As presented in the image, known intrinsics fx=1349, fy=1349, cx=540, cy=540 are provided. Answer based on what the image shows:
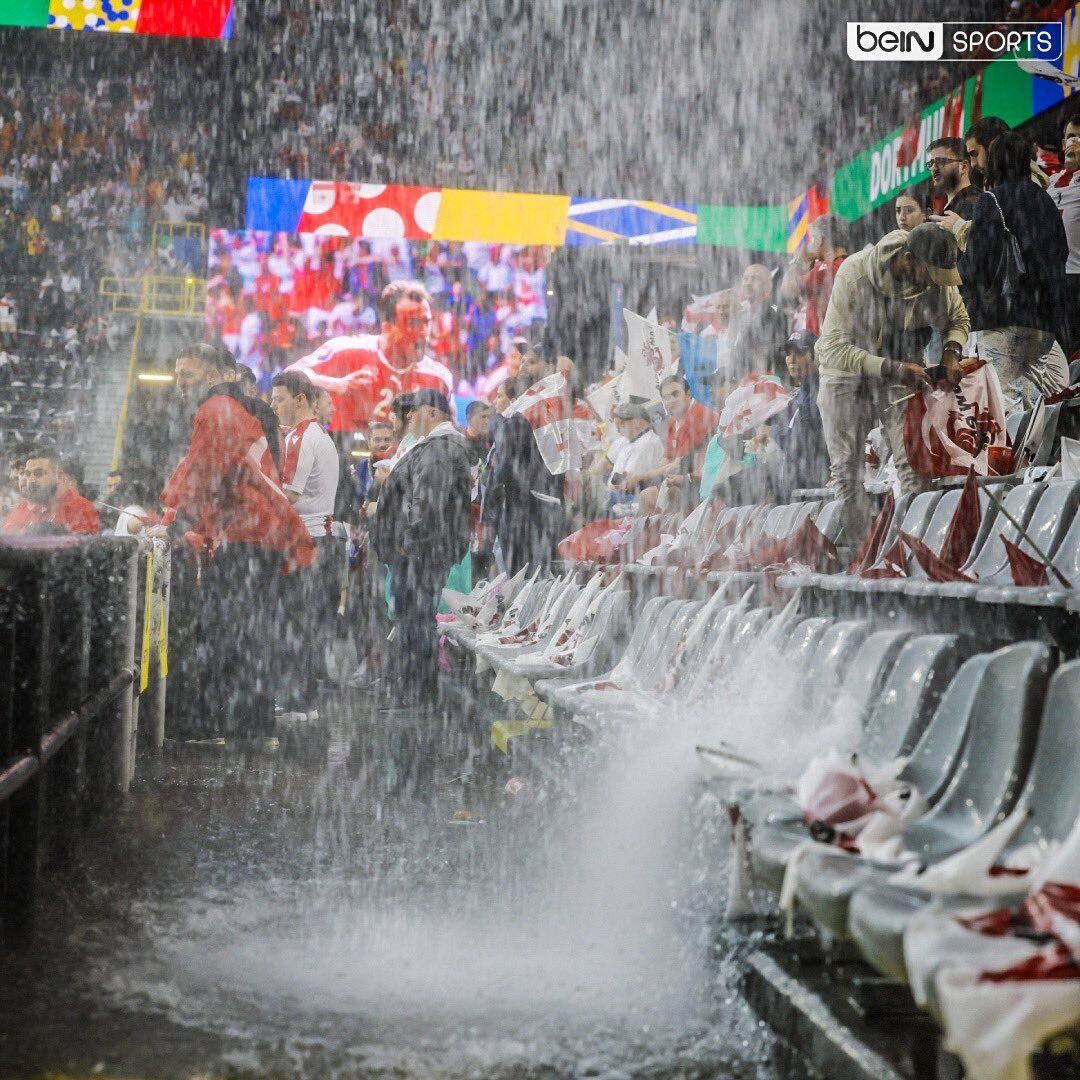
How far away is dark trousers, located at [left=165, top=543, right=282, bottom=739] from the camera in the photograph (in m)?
6.59

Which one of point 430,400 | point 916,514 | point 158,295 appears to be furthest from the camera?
point 158,295

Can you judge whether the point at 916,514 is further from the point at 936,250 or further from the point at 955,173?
the point at 955,173

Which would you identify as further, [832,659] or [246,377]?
[246,377]

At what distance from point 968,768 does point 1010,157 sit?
3785 mm

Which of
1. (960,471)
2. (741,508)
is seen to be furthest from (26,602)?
(741,508)

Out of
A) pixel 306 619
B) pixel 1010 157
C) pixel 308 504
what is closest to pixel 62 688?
pixel 306 619

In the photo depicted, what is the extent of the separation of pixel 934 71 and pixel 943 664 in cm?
800

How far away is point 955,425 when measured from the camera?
495 centimetres

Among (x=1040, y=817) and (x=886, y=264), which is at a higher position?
(x=886, y=264)

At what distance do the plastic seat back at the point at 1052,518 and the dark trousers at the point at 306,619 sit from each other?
12.5ft

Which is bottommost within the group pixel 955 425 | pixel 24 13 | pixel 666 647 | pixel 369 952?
pixel 369 952

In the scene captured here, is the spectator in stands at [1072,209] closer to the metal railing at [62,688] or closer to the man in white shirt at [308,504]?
the man in white shirt at [308,504]

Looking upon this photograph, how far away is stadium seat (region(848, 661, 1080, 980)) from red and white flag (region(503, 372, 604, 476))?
254 inches

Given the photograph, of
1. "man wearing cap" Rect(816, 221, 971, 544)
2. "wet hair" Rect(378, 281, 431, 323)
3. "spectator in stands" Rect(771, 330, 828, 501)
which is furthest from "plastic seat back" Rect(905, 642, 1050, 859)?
"wet hair" Rect(378, 281, 431, 323)
